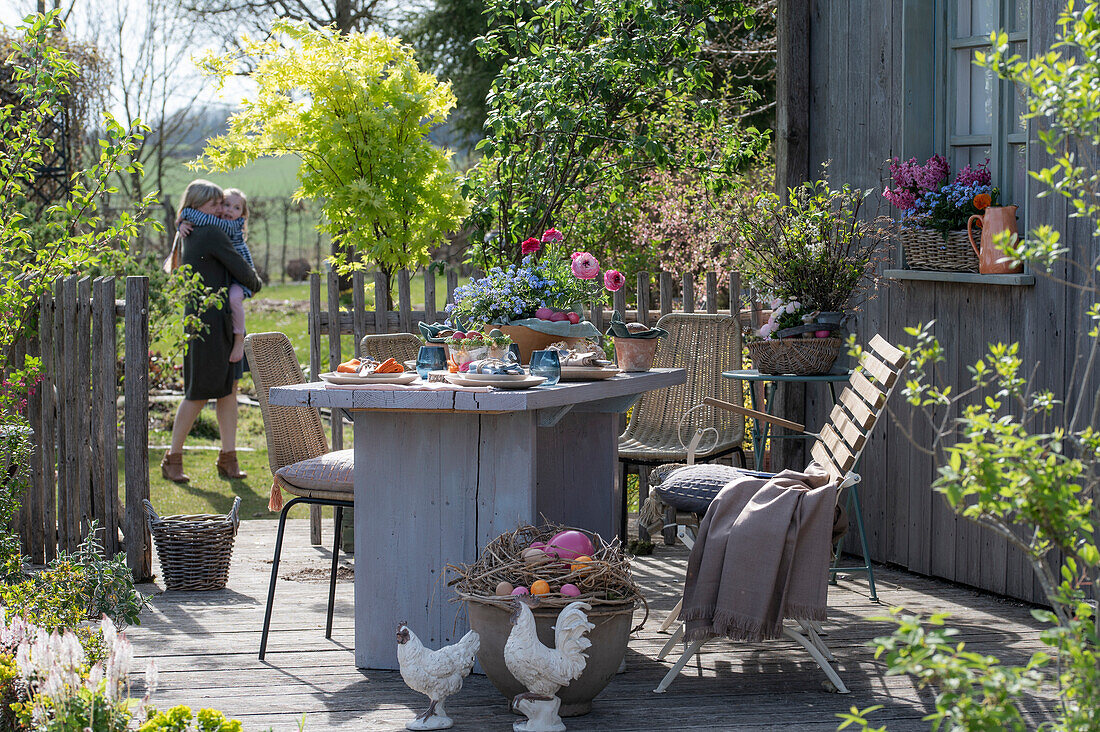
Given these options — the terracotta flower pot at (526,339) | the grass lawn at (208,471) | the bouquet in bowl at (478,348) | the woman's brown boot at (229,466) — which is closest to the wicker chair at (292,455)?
the bouquet in bowl at (478,348)

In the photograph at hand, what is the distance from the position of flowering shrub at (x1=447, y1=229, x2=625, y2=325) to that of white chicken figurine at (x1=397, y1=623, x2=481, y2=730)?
122cm

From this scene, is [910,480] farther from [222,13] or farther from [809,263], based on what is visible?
[222,13]

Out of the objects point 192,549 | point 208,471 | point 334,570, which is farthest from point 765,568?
point 208,471

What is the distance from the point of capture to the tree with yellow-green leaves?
549cm

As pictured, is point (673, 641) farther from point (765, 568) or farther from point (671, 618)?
point (765, 568)

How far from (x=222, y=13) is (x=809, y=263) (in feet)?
37.9

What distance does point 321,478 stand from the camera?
370 centimetres

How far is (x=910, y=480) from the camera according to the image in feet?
15.3

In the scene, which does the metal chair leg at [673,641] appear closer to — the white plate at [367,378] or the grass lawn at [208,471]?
the white plate at [367,378]

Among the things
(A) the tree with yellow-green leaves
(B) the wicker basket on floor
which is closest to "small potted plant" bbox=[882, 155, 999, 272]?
(A) the tree with yellow-green leaves

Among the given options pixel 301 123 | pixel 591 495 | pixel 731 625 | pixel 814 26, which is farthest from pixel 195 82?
pixel 731 625

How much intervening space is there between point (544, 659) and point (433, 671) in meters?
0.30

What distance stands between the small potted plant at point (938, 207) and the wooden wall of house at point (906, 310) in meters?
0.13

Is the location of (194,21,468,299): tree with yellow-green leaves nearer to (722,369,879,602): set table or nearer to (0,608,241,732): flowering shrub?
(722,369,879,602): set table
